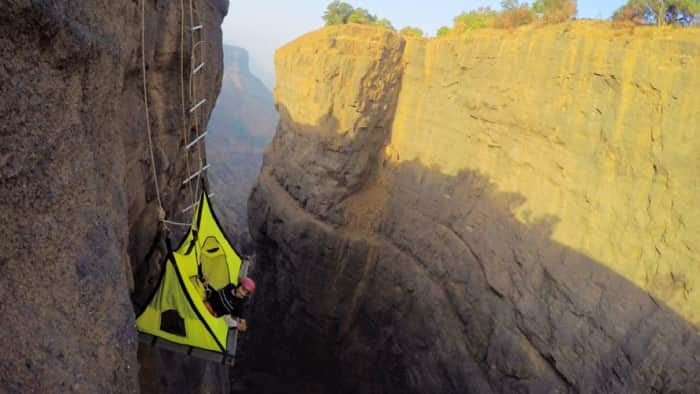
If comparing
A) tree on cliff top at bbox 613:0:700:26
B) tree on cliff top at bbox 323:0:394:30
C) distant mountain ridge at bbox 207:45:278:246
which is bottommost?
distant mountain ridge at bbox 207:45:278:246

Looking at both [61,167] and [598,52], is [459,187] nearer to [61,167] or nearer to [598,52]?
[598,52]

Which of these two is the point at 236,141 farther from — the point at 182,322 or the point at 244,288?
the point at 182,322

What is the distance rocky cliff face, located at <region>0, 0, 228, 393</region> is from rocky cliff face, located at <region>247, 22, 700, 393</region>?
6386mm

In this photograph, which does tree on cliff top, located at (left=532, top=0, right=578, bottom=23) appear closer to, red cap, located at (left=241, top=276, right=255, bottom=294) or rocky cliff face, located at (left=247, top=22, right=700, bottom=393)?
rocky cliff face, located at (left=247, top=22, right=700, bottom=393)

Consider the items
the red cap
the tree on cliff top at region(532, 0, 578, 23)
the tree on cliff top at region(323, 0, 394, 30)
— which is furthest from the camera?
the tree on cliff top at region(323, 0, 394, 30)

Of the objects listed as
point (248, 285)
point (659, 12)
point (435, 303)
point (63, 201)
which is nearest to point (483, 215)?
point (435, 303)

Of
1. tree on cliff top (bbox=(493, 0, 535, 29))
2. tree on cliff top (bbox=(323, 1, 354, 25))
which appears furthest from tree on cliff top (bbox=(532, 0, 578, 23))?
tree on cliff top (bbox=(323, 1, 354, 25))

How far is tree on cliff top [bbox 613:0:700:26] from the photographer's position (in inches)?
301

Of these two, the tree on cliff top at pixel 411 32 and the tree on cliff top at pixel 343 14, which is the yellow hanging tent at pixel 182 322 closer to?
the tree on cliff top at pixel 411 32

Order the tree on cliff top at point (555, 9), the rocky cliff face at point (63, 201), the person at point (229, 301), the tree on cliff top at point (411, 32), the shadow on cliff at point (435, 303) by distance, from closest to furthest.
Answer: the rocky cliff face at point (63, 201)
the person at point (229, 301)
the shadow on cliff at point (435, 303)
the tree on cliff top at point (555, 9)
the tree on cliff top at point (411, 32)

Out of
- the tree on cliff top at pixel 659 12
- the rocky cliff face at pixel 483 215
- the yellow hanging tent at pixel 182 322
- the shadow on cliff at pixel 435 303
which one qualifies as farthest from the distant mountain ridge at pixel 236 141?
the tree on cliff top at pixel 659 12

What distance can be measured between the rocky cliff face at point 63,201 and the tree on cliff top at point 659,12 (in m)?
8.27

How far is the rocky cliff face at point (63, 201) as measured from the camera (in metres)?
2.70

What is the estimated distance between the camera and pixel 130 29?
183 inches
